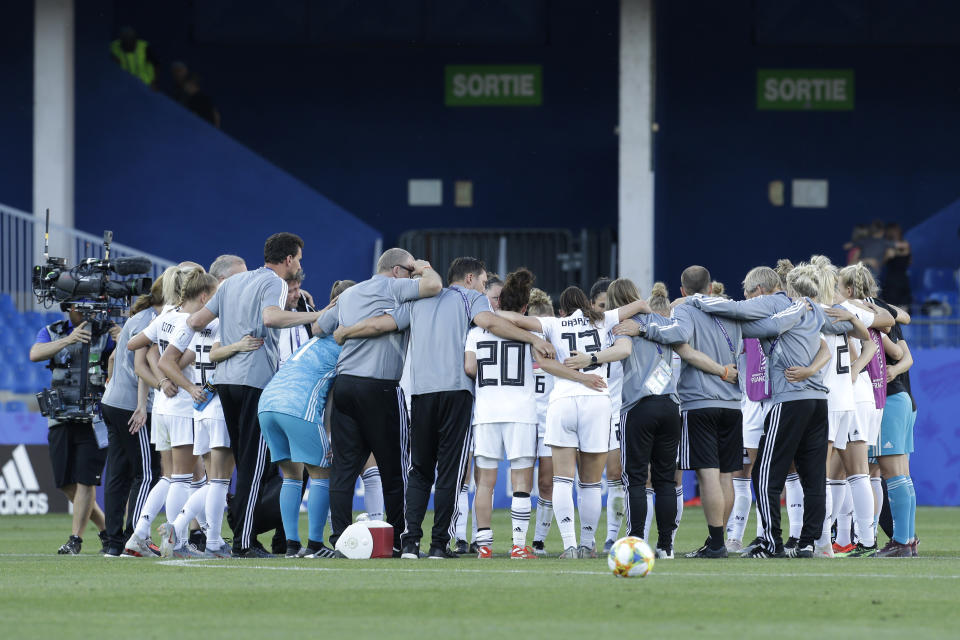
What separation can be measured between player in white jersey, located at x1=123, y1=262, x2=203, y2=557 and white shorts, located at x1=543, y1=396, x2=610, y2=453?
2.53m

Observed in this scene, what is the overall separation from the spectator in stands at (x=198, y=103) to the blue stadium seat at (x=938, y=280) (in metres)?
11.1

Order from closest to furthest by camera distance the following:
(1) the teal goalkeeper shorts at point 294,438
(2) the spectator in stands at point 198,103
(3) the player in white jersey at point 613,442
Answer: (1) the teal goalkeeper shorts at point 294,438 → (3) the player in white jersey at point 613,442 → (2) the spectator in stands at point 198,103

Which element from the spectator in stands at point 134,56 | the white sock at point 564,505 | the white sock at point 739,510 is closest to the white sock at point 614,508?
the white sock at point 739,510

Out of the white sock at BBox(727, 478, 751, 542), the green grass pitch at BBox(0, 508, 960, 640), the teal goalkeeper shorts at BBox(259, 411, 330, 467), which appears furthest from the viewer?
the white sock at BBox(727, 478, 751, 542)

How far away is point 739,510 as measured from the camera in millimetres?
11680

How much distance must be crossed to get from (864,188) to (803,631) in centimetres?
2073

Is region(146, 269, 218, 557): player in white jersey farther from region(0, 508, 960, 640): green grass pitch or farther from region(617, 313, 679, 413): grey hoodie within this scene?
region(617, 313, 679, 413): grey hoodie

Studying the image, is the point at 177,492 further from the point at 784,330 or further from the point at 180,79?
the point at 180,79

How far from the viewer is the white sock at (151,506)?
10727 millimetres

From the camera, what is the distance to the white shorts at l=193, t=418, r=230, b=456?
1071 cm

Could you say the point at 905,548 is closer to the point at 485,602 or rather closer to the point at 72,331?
the point at 485,602

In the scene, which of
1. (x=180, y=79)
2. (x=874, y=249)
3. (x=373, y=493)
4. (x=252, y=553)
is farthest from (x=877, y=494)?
(x=180, y=79)

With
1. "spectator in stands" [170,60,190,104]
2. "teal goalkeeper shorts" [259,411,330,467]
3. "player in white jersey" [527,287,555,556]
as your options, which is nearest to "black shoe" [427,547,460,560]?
"teal goalkeeper shorts" [259,411,330,467]

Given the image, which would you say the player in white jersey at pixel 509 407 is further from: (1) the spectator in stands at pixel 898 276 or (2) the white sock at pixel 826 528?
(1) the spectator in stands at pixel 898 276
